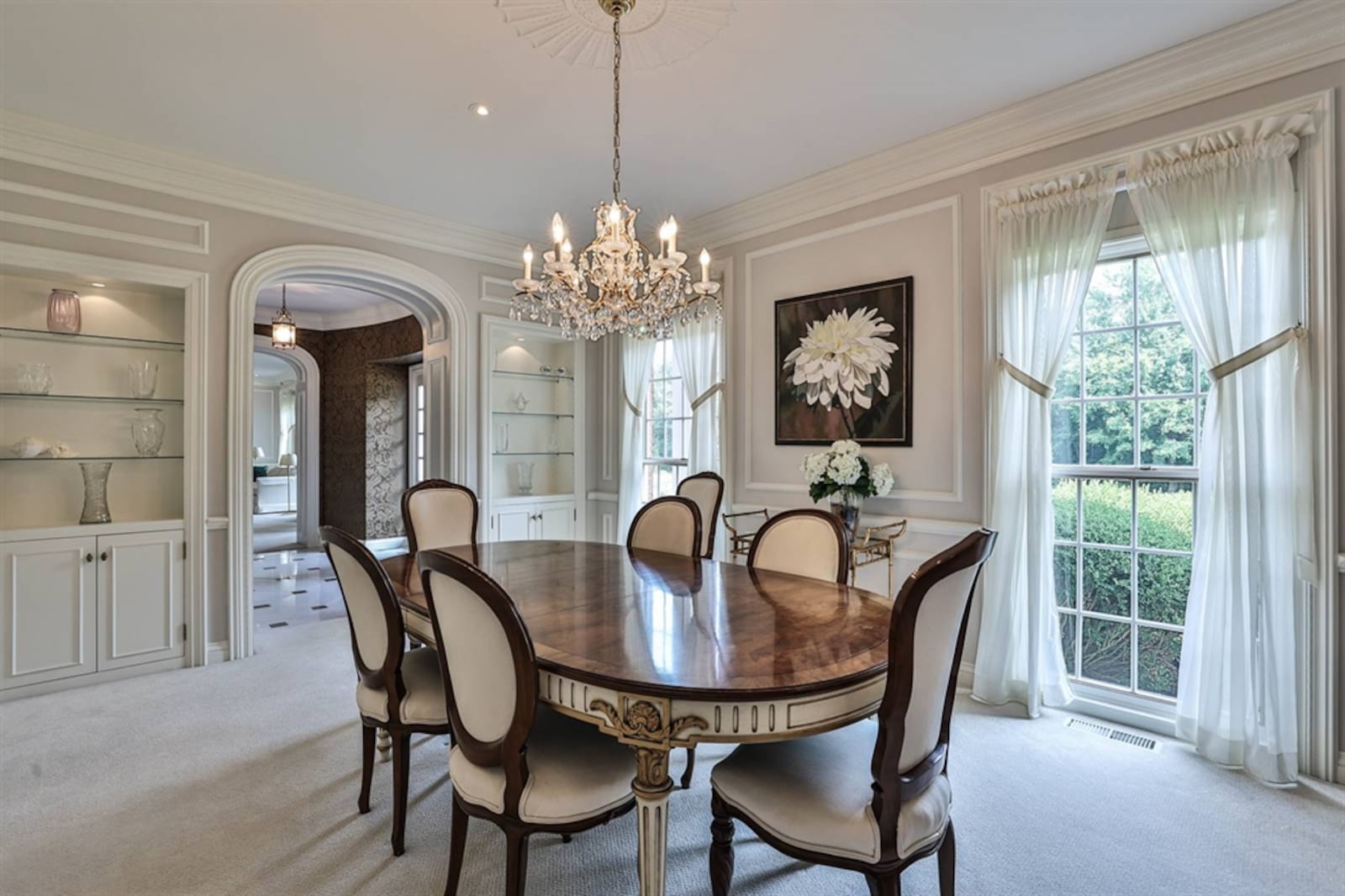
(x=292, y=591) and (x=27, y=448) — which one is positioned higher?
(x=27, y=448)

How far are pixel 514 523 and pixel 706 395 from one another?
1.90 m

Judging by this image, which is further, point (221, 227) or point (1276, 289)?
point (221, 227)

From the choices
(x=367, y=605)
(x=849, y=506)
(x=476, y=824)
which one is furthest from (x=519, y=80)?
(x=476, y=824)

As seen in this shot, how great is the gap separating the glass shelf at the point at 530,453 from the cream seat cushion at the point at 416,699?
2873 mm

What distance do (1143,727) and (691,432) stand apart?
300 cm

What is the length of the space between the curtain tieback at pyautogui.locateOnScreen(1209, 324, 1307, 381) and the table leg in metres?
2.64

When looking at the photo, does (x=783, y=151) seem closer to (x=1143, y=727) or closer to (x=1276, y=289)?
(x=1276, y=289)

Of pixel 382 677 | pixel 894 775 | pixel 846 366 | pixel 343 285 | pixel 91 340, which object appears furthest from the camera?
pixel 343 285

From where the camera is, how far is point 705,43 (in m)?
2.47

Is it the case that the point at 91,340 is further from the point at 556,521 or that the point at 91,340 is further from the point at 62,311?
the point at 556,521

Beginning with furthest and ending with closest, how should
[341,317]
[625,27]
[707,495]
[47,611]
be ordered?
[341,317] → [707,495] → [47,611] → [625,27]

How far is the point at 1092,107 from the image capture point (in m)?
2.79

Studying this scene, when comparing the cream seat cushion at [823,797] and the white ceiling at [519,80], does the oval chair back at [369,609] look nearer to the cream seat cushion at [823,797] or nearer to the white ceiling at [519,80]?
the cream seat cushion at [823,797]

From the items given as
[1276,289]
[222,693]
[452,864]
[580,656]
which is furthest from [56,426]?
[1276,289]
